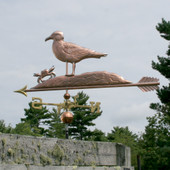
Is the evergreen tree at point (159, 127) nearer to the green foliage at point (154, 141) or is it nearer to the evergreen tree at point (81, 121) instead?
A: the green foliage at point (154, 141)

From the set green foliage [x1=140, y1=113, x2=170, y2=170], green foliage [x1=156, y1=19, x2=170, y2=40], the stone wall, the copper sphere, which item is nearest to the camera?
the stone wall

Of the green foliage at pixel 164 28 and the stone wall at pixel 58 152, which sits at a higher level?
the green foliage at pixel 164 28

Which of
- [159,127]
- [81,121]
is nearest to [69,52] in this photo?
[159,127]

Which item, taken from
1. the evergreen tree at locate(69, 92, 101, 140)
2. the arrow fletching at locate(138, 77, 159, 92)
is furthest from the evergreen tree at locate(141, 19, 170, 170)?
the arrow fletching at locate(138, 77, 159, 92)

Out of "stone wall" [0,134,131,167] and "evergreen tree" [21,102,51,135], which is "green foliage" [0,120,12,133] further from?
"stone wall" [0,134,131,167]

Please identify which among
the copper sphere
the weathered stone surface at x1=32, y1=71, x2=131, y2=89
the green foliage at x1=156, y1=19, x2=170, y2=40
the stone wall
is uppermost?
the green foliage at x1=156, y1=19, x2=170, y2=40

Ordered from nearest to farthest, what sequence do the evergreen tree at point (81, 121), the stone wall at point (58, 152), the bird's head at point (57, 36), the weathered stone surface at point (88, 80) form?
the stone wall at point (58, 152) → the weathered stone surface at point (88, 80) → the bird's head at point (57, 36) → the evergreen tree at point (81, 121)

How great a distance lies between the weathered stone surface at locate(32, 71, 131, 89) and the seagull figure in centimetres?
22

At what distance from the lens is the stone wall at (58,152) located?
5.36 metres

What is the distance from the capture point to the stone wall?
17.6 ft

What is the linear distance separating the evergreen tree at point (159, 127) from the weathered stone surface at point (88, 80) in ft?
43.6

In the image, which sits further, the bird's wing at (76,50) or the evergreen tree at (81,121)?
the evergreen tree at (81,121)

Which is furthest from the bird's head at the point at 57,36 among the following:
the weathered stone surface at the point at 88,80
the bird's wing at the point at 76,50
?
the weathered stone surface at the point at 88,80

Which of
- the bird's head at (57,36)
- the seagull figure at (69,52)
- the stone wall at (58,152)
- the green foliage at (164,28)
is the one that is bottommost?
the stone wall at (58,152)
